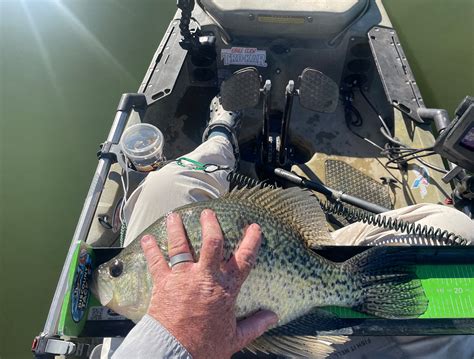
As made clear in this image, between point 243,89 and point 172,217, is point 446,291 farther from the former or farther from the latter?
point 243,89

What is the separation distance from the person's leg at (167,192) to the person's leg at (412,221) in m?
0.94

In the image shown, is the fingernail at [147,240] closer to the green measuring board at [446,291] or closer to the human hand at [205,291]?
the human hand at [205,291]

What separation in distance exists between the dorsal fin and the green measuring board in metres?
0.38

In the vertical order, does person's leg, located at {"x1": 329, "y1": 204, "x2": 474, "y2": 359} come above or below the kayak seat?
below

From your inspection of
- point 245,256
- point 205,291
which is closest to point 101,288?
point 205,291

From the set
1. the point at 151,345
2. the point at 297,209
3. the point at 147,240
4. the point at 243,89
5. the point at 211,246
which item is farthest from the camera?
the point at 243,89

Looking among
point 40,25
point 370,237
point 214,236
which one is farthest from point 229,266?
point 40,25

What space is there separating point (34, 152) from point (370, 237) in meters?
4.56

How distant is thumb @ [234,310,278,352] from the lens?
165 centimetres

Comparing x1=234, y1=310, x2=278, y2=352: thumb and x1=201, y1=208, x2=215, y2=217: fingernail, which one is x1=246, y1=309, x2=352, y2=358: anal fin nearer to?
x1=234, y1=310, x2=278, y2=352: thumb

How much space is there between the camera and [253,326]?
66.6 inches

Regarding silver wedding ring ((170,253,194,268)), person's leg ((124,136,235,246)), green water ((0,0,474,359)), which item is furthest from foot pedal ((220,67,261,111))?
green water ((0,0,474,359))

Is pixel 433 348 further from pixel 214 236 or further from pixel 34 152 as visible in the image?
pixel 34 152

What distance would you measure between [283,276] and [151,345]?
0.67 meters
